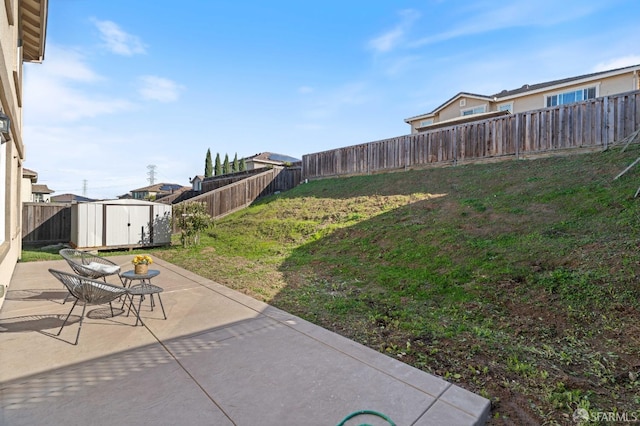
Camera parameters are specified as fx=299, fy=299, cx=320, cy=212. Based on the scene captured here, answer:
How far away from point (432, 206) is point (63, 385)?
7846 mm

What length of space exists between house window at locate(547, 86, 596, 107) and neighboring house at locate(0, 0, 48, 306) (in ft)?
62.8

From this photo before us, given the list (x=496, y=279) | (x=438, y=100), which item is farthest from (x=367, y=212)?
(x=438, y=100)

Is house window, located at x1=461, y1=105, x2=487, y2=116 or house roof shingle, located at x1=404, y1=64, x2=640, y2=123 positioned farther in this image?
house window, located at x1=461, y1=105, x2=487, y2=116

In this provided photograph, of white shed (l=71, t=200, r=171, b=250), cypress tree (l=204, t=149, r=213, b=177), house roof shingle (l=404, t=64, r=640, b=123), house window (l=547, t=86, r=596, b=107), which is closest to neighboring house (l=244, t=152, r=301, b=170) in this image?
cypress tree (l=204, t=149, r=213, b=177)

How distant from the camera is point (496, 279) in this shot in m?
4.42

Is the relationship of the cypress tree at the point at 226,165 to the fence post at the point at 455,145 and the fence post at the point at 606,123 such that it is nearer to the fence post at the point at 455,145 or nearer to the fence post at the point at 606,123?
the fence post at the point at 455,145

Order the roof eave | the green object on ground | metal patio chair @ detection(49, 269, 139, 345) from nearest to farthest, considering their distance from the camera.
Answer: the green object on ground
metal patio chair @ detection(49, 269, 139, 345)
the roof eave

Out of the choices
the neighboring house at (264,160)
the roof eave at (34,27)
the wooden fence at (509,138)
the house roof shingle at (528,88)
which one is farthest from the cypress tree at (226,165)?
the roof eave at (34,27)

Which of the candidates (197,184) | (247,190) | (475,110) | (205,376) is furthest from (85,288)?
(197,184)

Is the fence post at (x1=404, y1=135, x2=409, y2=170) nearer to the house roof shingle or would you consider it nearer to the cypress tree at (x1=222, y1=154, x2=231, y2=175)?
the house roof shingle

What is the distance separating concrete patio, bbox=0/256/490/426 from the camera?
6.73 feet

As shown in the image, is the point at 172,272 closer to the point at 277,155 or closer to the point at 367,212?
the point at 367,212

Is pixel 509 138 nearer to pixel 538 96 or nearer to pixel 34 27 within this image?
pixel 538 96

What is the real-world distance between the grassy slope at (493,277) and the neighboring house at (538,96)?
8.60m
